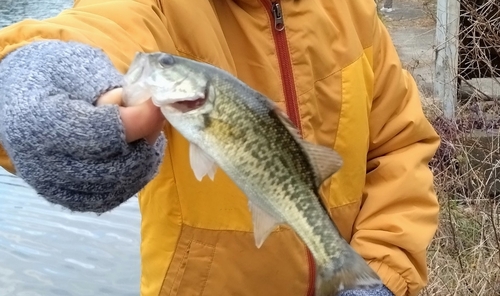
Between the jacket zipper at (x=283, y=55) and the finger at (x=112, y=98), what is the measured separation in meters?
Result: 0.82

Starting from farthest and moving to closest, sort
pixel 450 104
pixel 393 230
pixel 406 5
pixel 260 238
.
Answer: pixel 406 5
pixel 450 104
pixel 393 230
pixel 260 238

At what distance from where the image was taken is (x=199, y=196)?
6.62 ft

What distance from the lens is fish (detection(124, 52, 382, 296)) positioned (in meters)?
1.39

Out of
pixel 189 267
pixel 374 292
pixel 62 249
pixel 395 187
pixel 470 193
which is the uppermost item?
pixel 189 267

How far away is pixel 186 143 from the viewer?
1.96 metres

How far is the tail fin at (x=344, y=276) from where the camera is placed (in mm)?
1680

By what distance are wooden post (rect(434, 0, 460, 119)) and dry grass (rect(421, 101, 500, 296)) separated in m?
0.15

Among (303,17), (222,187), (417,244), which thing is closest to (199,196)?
(222,187)

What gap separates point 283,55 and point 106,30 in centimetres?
68

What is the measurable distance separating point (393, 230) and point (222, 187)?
0.67 meters

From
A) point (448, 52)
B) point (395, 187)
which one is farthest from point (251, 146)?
point (448, 52)

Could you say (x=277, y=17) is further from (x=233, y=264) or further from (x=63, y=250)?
(x=63, y=250)

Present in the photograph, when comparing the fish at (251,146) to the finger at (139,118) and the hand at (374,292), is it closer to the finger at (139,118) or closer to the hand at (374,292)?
the finger at (139,118)

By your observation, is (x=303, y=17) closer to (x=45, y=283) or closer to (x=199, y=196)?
(x=199, y=196)
